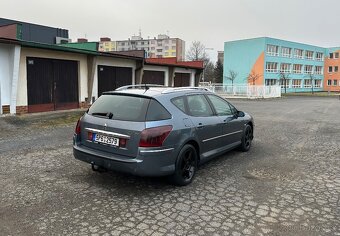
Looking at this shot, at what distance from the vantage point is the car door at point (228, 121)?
6238 mm

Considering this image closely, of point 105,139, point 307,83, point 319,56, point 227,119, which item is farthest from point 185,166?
point 319,56

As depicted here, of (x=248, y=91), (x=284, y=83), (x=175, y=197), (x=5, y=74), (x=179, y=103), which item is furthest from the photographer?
(x=284, y=83)

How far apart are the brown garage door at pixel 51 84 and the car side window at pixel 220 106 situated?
32.5ft

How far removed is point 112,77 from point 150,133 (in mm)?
14122

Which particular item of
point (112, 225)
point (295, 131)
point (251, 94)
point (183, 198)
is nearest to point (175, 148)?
point (183, 198)

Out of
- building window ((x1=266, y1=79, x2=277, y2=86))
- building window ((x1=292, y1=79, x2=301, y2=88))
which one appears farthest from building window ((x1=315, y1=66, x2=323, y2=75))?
building window ((x1=266, y1=79, x2=277, y2=86))

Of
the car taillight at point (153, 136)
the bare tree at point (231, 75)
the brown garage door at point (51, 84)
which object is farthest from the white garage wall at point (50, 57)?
the bare tree at point (231, 75)

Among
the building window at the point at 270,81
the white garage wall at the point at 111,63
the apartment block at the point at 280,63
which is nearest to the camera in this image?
the white garage wall at the point at 111,63

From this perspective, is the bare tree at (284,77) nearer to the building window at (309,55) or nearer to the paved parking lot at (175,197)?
the building window at (309,55)

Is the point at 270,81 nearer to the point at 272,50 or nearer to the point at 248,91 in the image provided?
the point at 272,50

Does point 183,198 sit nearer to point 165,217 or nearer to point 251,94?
point 165,217

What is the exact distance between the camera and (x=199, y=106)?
5727 mm

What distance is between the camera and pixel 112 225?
366 cm

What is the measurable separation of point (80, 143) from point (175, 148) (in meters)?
1.63
